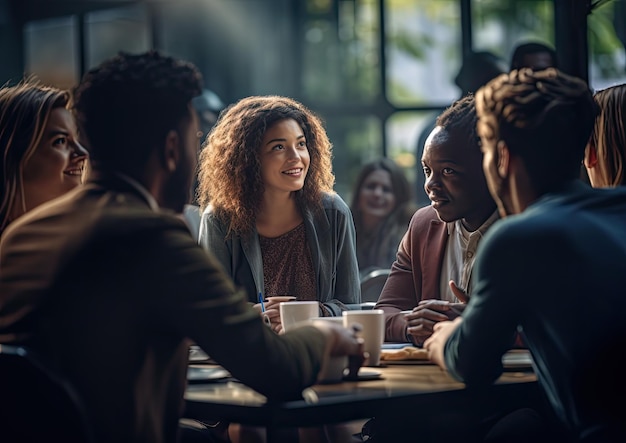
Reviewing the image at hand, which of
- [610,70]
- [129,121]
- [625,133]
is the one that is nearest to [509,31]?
[610,70]

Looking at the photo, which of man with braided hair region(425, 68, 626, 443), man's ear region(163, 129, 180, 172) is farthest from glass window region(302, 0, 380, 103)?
man's ear region(163, 129, 180, 172)

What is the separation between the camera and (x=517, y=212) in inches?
91.8

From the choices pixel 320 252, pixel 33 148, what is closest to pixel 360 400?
pixel 33 148

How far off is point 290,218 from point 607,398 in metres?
2.09

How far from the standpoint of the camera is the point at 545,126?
7.38 ft

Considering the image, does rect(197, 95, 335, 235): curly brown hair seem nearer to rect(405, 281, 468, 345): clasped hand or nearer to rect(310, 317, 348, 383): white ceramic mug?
rect(405, 281, 468, 345): clasped hand

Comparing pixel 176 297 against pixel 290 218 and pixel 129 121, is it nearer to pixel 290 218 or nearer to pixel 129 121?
pixel 129 121

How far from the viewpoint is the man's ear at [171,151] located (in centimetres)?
222

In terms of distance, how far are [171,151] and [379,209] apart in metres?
4.57

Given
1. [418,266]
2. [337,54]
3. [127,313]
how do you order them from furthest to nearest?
[337,54] < [418,266] < [127,313]

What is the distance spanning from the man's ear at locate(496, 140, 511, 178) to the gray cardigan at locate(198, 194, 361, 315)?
5.00ft

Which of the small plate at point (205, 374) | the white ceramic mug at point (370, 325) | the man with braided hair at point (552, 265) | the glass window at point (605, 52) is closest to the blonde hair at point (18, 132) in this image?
the small plate at point (205, 374)

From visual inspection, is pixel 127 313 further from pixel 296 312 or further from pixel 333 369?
pixel 296 312

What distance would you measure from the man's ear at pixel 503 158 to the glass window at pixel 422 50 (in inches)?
182
